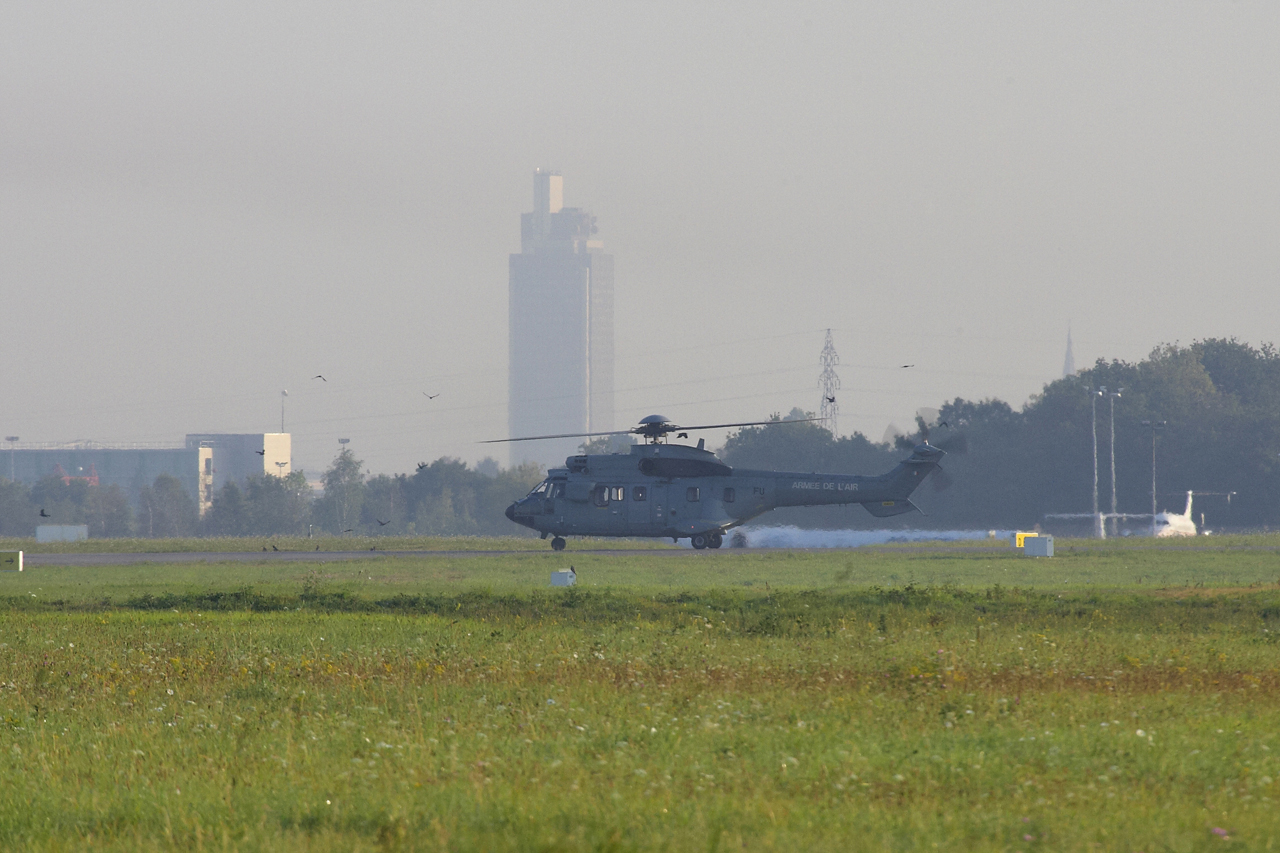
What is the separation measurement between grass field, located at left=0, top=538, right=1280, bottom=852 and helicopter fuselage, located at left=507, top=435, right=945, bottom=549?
1027 inches

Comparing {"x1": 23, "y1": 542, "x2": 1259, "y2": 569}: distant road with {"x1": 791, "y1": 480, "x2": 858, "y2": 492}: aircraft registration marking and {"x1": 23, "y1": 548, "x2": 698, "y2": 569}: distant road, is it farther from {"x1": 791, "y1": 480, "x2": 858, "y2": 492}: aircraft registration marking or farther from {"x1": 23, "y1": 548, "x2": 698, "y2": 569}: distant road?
{"x1": 791, "y1": 480, "x2": 858, "y2": 492}: aircraft registration marking

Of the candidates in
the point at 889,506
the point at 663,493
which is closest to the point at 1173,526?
the point at 889,506

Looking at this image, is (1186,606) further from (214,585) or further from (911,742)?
(214,585)

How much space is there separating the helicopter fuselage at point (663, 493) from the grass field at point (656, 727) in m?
26.1

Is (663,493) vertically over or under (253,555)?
over

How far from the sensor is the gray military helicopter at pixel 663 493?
55500 millimetres

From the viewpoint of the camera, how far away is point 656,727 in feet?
42.4

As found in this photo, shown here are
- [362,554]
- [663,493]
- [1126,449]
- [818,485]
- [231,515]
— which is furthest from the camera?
[231,515]

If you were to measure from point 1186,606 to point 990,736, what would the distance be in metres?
17.8

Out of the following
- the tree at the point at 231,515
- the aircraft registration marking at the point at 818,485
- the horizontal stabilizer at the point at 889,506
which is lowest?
the tree at the point at 231,515

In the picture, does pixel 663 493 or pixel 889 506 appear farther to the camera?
pixel 889 506

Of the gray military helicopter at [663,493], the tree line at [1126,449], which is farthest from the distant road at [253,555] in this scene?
the tree line at [1126,449]

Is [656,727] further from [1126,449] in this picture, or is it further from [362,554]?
[1126,449]

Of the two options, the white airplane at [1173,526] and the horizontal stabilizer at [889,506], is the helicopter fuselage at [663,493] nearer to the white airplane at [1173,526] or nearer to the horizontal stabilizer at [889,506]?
the horizontal stabilizer at [889,506]
